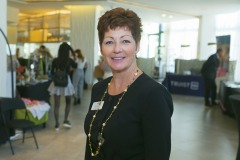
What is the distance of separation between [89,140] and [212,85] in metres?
7.79

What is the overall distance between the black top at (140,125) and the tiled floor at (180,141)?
2.99m

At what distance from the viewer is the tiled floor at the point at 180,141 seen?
4203 mm

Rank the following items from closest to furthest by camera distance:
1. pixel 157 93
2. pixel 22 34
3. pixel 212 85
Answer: pixel 157 93
pixel 212 85
pixel 22 34

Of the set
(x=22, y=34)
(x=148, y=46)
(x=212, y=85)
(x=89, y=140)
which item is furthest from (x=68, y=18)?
(x=89, y=140)

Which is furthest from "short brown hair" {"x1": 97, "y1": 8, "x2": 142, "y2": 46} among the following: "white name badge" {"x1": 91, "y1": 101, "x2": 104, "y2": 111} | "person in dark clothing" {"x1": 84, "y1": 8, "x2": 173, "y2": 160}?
"white name badge" {"x1": 91, "y1": 101, "x2": 104, "y2": 111}

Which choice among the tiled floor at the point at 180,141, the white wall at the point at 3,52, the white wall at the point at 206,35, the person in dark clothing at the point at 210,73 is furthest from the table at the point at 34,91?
the white wall at the point at 206,35

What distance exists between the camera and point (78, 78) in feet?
25.9

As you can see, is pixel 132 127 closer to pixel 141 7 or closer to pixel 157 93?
pixel 157 93

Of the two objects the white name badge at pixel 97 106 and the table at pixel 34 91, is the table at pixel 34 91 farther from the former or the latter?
the white name badge at pixel 97 106

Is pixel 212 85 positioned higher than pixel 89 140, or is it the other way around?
pixel 89 140

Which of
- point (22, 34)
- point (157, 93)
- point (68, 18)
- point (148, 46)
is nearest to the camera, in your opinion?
point (157, 93)

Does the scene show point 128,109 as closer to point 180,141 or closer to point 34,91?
point 180,141

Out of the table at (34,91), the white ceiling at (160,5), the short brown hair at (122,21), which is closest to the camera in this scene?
the short brown hair at (122,21)

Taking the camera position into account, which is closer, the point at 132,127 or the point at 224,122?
the point at 132,127
